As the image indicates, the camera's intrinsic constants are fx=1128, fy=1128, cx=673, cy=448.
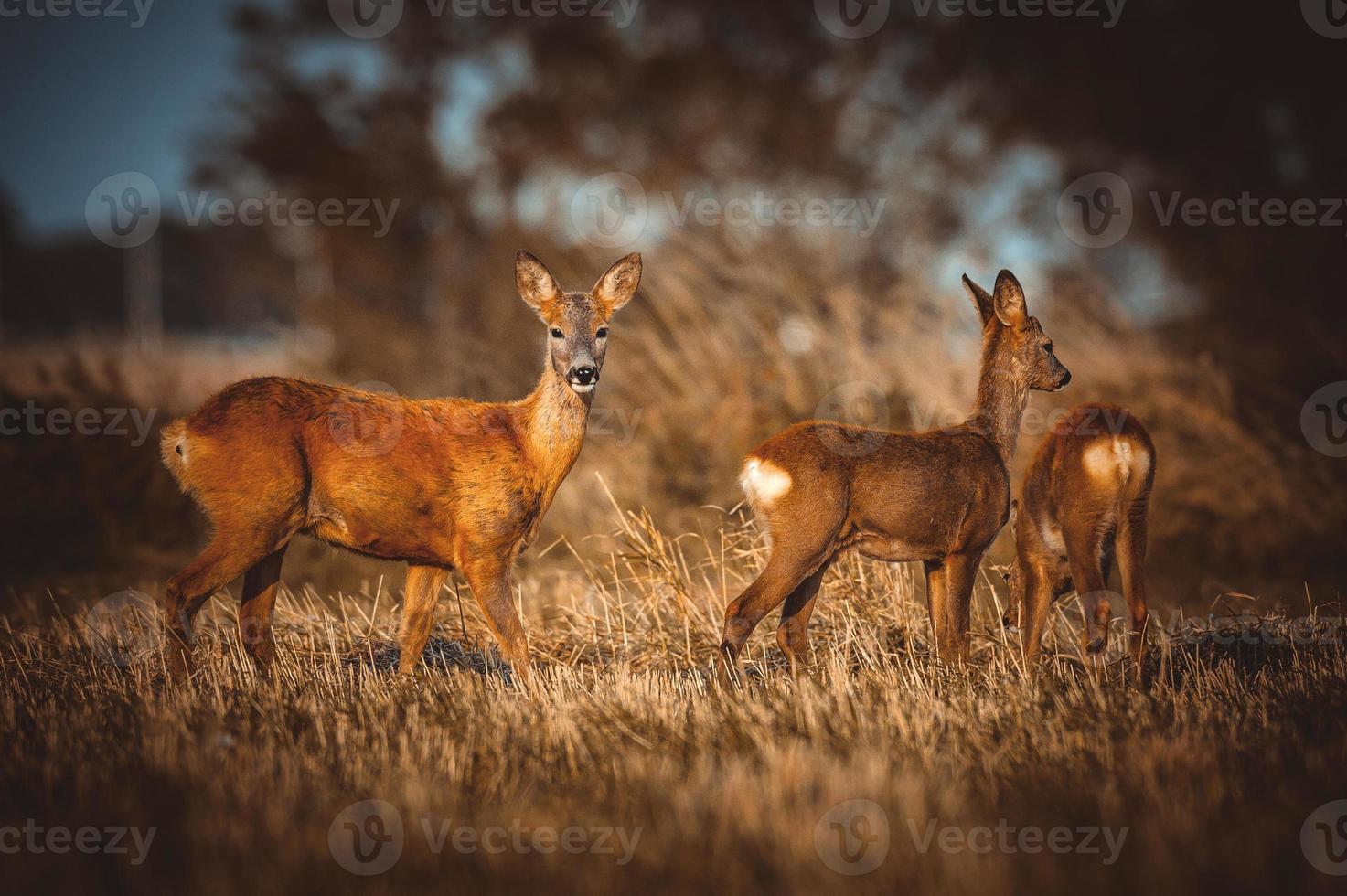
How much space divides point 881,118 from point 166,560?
18.6 metres

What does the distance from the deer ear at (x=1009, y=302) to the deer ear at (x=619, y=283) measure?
1.92 m

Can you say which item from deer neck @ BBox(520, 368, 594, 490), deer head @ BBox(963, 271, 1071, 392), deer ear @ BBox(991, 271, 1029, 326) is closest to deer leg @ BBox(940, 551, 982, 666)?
deer head @ BBox(963, 271, 1071, 392)

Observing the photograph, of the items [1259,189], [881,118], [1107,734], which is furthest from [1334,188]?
[1107,734]

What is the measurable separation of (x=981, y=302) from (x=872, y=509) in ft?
5.00

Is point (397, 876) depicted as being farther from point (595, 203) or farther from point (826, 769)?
point (595, 203)

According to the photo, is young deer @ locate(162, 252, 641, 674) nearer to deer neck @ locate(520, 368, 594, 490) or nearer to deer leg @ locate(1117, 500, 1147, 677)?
deer neck @ locate(520, 368, 594, 490)

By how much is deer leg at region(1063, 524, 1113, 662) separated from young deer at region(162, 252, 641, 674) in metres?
2.48

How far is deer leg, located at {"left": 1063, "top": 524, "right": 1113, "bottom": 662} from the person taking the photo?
5.33 metres

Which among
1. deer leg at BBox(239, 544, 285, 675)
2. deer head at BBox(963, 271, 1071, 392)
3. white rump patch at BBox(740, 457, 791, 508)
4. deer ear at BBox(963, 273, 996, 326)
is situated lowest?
deer leg at BBox(239, 544, 285, 675)

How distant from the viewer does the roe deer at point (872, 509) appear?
5102 mm

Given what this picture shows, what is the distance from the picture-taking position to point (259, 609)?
222 inches

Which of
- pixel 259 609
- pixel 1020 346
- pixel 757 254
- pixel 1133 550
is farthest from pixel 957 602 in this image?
pixel 757 254

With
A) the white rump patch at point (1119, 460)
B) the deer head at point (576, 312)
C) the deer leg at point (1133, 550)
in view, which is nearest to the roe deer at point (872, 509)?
the white rump patch at point (1119, 460)

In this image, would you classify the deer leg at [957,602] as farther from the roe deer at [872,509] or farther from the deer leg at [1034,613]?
the deer leg at [1034,613]
